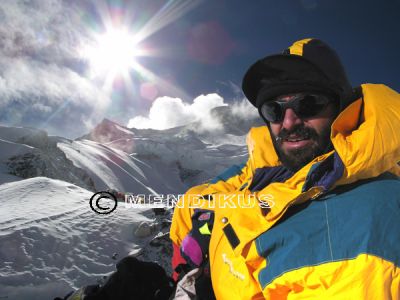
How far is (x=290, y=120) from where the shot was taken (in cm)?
194

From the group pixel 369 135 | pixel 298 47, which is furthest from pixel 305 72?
pixel 369 135

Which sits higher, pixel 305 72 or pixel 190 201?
pixel 305 72

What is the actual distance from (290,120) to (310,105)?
0.16 meters

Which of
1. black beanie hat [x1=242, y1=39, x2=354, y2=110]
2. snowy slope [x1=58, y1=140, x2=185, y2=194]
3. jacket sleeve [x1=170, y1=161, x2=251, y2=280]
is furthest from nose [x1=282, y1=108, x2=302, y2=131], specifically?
snowy slope [x1=58, y1=140, x2=185, y2=194]

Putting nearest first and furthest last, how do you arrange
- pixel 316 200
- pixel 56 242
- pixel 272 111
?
1. pixel 316 200
2. pixel 272 111
3. pixel 56 242

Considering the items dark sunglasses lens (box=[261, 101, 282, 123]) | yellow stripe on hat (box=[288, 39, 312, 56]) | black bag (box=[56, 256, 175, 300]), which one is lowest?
black bag (box=[56, 256, 175, 300])

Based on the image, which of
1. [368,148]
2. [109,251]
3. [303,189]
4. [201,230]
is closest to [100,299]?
[201,230]

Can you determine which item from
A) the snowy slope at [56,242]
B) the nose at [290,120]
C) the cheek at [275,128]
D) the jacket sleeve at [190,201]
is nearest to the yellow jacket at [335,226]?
the nose at [290,120]

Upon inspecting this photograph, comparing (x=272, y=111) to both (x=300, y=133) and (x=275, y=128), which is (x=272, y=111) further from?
(x=300, y=133)

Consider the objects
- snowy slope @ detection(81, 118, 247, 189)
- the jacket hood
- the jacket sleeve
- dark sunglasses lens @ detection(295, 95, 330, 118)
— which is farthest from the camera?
snowy slope @ detection(81, 118, 247, 189)

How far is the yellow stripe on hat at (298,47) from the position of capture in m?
1.82

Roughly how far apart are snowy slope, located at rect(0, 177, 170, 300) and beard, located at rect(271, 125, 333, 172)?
4.85 meters

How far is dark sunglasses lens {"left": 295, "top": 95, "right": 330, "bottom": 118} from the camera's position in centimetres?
183

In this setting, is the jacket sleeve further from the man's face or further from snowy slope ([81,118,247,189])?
snowy slope ([81,118,247,189])
